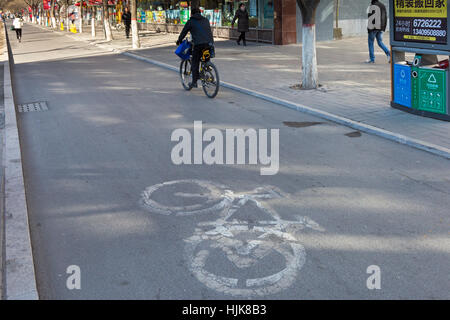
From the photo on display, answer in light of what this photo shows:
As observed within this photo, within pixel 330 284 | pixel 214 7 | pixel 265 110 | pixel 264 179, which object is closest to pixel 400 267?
pixel 330 284

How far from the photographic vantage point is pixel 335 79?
1308 cm

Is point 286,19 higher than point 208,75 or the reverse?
higher

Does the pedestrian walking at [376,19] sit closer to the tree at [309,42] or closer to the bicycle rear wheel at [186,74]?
the tree at [309,42]

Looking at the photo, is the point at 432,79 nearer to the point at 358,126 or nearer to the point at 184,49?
the point at 358,126

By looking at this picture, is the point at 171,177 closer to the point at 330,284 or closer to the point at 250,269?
the point at 250,269

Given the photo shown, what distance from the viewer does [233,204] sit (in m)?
5.35

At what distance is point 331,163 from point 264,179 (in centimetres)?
105

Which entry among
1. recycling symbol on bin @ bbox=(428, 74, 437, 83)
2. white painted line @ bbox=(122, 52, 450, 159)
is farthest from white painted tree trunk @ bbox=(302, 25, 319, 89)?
recycling symbol on bin @ bbox=(428, 74, 437, 83)

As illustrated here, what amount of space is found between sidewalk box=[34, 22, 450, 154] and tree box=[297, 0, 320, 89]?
33 cm

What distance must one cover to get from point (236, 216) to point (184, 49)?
25.8ft

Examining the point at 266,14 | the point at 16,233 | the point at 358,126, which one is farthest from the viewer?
the point at 266,14

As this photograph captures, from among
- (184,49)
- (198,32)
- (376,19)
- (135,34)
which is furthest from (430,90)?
(135,34)

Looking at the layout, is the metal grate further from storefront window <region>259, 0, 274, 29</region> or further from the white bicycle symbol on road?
storefront window <region>259, 0, 274, 29</region>

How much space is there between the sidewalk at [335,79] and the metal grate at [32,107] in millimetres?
4627
